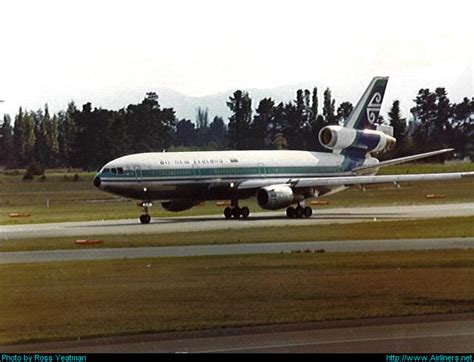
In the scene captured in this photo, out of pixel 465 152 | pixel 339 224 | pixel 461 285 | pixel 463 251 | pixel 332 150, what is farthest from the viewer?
pixel 332 150

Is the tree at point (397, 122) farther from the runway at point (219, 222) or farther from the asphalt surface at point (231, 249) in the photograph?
the asphalt surface at point (231, 249)

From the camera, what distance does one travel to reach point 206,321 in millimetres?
21953

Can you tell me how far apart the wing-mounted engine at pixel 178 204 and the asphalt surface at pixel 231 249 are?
69.8 ft

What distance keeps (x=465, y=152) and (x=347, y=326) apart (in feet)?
124

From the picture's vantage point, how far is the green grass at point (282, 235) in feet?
140

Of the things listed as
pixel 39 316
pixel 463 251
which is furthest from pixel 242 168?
pixel 39 316

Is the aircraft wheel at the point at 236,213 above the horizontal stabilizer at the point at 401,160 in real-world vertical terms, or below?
below

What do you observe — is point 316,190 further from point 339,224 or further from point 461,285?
point 461,285

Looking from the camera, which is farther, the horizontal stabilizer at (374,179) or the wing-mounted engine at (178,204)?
the wing-mounted engine at (178,204)

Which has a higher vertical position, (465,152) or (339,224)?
(465,152)

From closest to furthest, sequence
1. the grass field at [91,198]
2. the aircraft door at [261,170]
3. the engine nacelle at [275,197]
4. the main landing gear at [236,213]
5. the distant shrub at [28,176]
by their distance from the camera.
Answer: the engine nacelle at [275,197] < the main landing gear at [236,213] < the aircraft door at [261,170] < the grass field at [91,198] < the distant shrub at [28,176]

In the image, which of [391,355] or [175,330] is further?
[175,330]

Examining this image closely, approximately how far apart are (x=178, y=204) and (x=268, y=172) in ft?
19.9

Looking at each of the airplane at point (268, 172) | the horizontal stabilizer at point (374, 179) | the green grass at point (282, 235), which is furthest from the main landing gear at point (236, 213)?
the green grass at point (282, 235)
